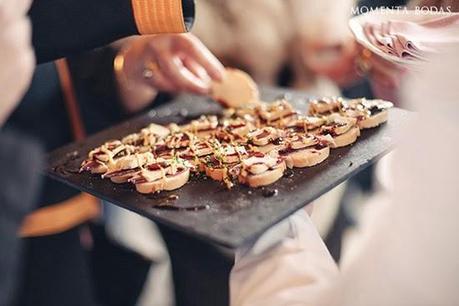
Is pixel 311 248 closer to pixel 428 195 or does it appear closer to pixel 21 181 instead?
pixel 428 195

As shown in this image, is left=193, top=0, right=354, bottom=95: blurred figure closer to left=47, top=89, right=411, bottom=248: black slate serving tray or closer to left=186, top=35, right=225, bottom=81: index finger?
left=186, top=35, right=225, bottom=81: index finger

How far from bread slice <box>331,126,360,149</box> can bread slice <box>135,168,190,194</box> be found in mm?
215

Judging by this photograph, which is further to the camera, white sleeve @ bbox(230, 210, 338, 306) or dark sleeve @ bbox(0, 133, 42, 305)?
dark sleeve @ bbox(0, 133, 42, 305)

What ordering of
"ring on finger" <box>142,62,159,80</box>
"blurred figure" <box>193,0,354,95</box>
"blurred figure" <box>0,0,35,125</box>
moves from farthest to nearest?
1. "blurred figure" <box>193,0,354,95</box>
2. "ring on finger" <box>142,62,159,80</box>
3. "blurred figure" <box>0,0,35,125</box>

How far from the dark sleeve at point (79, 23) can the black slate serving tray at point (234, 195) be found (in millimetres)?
180

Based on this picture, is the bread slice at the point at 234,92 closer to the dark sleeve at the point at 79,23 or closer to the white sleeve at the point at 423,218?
the dark sleeve at the point at 79,23

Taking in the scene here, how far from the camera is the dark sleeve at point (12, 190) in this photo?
996 mm

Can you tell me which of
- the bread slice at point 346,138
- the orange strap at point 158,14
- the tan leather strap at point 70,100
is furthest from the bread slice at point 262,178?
the tan leather strap at point 70,100

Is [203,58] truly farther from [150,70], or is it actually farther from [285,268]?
[285,268]

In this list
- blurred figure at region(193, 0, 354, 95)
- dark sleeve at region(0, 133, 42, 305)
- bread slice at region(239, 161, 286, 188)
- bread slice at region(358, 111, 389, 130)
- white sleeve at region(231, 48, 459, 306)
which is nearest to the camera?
white sleeve at region(231, 48, 459, 306)

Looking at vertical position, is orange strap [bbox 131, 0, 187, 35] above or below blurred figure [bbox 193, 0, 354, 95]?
above

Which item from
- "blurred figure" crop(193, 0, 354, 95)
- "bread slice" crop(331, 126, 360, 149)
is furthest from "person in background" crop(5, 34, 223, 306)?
"bread slice" crop(331, 126, 360, 149)

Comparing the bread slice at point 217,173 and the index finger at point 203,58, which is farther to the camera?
the index finger at point 203,58

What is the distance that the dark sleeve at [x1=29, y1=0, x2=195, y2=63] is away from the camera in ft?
2.49
